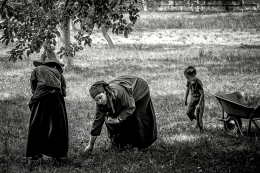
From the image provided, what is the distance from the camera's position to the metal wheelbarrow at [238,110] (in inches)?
341

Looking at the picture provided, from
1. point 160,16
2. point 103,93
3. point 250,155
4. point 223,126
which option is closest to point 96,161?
point 103,93

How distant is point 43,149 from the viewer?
7.21m

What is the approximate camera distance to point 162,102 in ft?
41.6

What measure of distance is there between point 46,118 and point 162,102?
608 cm

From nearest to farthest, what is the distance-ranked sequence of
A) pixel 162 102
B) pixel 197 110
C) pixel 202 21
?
pixel 197 110 < pixel 162 102 < pixel 202 21

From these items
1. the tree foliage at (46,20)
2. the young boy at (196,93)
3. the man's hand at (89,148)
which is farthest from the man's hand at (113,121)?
the young boy at (196,93)

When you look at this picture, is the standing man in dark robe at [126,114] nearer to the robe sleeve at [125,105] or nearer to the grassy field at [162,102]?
the robe sleeve at [125,105]

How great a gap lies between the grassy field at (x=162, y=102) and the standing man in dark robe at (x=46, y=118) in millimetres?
323

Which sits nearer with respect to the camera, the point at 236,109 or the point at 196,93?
the point at 236,109

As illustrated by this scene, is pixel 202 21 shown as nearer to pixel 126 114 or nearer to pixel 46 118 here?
pixel 126 114

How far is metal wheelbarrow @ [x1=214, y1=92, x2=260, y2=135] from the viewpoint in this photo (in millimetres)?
8672

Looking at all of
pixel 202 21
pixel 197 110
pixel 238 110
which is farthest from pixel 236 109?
pixel 202 21

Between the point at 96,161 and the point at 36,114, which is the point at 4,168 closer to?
the point at 36,114

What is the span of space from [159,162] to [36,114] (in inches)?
92.9
